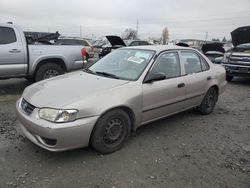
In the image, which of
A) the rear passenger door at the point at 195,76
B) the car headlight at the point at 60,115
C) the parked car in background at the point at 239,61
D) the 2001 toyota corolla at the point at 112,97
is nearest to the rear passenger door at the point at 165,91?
the 2001 toyota corolla at the point at 112,97

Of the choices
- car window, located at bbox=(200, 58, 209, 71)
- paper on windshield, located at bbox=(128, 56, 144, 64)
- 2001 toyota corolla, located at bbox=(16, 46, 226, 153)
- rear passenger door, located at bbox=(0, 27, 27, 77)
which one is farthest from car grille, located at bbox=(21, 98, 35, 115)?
car window, located at bbox=(200, 58, 209, 71)

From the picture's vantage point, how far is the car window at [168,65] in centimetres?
431

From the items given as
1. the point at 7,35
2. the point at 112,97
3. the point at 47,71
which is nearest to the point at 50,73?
the point at 47,71

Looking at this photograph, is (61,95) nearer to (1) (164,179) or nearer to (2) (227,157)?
(1) (164,179)

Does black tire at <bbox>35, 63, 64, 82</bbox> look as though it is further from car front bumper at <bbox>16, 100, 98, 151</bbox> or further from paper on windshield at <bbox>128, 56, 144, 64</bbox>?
car front bumper at <bbox>16, 100, 98, 151</bbox>

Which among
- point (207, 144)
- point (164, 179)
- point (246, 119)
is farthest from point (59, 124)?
point (246, 119)

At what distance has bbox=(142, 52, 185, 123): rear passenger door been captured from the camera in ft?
13.2

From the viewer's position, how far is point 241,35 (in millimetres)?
11227

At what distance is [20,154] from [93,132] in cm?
111

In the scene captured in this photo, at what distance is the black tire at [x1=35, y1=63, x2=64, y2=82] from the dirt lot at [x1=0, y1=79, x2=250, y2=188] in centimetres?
241

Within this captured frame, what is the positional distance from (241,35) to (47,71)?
8540 millimetres

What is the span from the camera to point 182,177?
10.4 feet

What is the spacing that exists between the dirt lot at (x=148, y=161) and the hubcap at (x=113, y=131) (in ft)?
0.71

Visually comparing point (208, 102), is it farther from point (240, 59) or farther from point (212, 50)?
point (212, 50)
